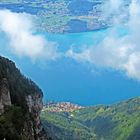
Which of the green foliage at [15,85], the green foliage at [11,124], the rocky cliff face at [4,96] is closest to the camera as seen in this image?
the green foliage at [11,124]

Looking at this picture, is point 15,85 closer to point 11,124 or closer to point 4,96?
point 4,96

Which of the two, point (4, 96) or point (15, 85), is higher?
point (15, 85)

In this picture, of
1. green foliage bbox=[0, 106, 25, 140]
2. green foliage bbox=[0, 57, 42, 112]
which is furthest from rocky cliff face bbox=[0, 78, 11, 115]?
green foliage bbox=[0, 57, 42, 112]

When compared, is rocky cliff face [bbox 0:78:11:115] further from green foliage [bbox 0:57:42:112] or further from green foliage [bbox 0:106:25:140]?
green foliage [bbox 0:57:42:112]

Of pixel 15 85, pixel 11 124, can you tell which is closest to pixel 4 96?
pixel 11 124

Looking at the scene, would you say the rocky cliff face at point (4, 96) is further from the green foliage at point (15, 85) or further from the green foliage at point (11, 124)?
the green foliage at point (15, 85)

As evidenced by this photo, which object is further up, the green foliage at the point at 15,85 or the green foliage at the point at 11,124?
the green foliage at the point at 15,85

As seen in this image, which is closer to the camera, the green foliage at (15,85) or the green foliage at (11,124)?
the green foliage at (11,124)

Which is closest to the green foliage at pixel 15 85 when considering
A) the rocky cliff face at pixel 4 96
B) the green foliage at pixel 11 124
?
the rocky cliff face at pixel 4 96

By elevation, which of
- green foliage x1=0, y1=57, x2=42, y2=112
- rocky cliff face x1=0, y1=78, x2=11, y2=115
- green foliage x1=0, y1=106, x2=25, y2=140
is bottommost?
green foliage x1=0, y1=106, x2=25, y2=140

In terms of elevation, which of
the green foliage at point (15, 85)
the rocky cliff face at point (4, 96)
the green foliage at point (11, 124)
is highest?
the green foliage at point (15, 85)

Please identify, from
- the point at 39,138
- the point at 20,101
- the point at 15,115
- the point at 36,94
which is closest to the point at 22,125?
the point at 15,115

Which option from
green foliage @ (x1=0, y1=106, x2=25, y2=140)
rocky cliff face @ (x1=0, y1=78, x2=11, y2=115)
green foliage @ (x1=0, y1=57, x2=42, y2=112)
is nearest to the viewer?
green foliage @ (x1=0, y1=106, x2=25, y2=140)
